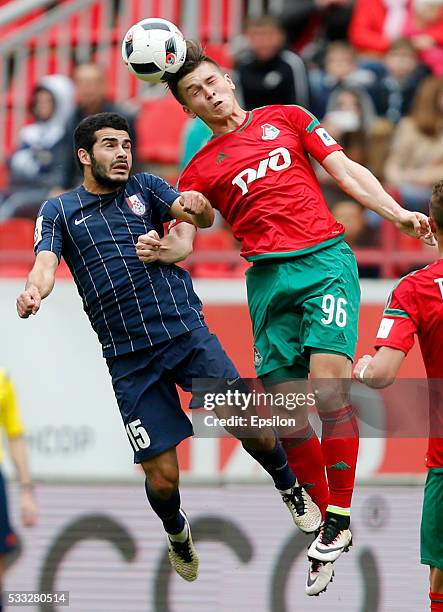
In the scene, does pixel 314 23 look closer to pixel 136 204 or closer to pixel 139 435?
pixel 136 204

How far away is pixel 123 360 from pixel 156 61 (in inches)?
65.0

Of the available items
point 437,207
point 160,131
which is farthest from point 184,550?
point 160,131

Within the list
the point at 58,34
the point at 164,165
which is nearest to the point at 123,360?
the point at 164,165

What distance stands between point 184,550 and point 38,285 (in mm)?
1964

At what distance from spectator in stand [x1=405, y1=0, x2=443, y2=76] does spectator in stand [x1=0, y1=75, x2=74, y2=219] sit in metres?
3.30

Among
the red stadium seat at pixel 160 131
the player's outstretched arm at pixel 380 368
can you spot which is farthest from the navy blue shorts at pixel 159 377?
the red stadium seat at pixel 160 131

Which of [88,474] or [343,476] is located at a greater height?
[343,476]

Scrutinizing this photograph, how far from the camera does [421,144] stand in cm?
1174

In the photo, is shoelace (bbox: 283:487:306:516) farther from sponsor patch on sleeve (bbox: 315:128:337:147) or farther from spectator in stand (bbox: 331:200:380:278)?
spectator in stand (bbox: 331:200:380:278)

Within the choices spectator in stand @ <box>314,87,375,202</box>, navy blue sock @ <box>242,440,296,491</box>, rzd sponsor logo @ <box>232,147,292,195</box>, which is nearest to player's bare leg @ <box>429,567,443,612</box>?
navy blue sock @ <box>242,440,296,491</box>

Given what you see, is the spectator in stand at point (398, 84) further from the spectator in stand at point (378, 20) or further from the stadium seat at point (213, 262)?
the stadium seat at point (213, 262)

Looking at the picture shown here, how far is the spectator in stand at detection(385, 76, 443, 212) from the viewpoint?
11.6 meters

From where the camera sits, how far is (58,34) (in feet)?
44.4

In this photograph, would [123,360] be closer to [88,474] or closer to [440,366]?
[440,366]
